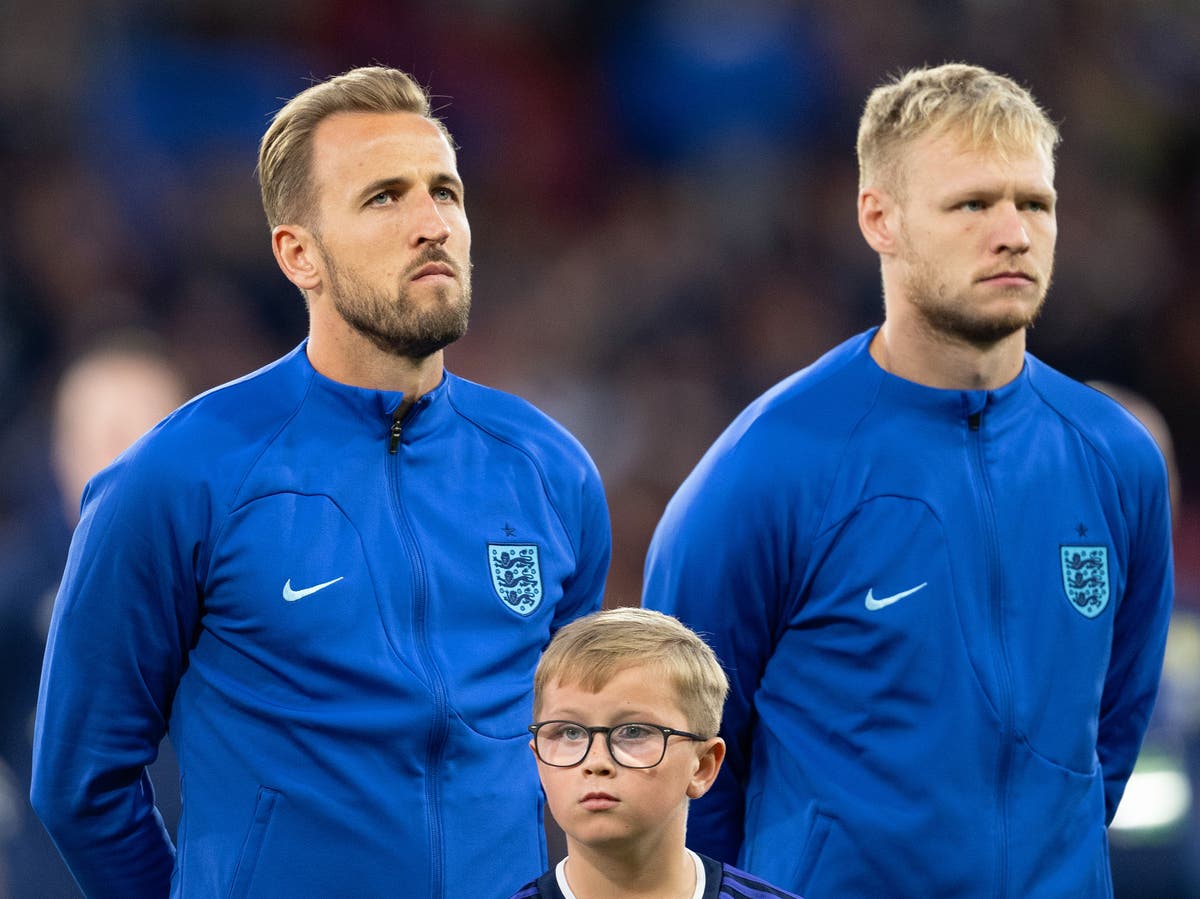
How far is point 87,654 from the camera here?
302 centimetres

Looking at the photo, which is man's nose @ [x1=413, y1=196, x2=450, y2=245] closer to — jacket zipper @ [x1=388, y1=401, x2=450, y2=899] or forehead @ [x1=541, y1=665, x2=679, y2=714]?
jacket zipper @ [x1=388, y1=401, x2=450, y2=899]

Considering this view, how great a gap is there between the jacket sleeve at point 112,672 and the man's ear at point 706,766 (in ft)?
2.77

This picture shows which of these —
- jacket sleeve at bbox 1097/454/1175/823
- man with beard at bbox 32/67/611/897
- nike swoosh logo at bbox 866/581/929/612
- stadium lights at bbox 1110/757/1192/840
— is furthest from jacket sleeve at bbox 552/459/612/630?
stadium lights at bbox 1110/757/1192/840

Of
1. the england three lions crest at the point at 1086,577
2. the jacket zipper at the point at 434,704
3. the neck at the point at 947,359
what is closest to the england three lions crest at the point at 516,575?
the jacket zipper at the point at 434,704

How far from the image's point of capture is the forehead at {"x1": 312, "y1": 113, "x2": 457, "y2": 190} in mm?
3230

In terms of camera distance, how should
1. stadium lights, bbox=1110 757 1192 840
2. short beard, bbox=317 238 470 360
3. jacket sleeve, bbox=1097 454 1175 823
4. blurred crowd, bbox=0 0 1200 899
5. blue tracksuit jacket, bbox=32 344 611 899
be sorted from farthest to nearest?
blurred crowd, bbox=0 0 1200 899, stadium lights, bbox=1110 757 1192 840, jacket sleeve, bbox=1097 454 1175 823, short beard, bbox=317 238 470 360, blue tracksuit jacket, bbox=32 344 611 899

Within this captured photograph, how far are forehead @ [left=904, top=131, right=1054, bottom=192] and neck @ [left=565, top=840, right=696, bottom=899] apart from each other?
1375mm

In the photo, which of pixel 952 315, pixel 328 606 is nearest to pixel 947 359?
pixel 952 315

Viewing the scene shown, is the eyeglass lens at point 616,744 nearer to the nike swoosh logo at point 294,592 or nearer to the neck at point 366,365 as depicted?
the nike swoosh logo at point 294,592

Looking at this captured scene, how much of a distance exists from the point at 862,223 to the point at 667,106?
20.0ft

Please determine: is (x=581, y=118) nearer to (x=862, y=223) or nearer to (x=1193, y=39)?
(x=1193, y=39)

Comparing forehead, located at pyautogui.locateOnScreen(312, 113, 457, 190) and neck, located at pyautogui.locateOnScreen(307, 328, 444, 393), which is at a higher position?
forehead, located at pyautogui.locateOnScreen(312, 113, 457, 190)

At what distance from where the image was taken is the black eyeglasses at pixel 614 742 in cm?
Result: 276

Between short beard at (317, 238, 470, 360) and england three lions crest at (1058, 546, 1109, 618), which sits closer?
short beard at (317, 238, 470, 360)
